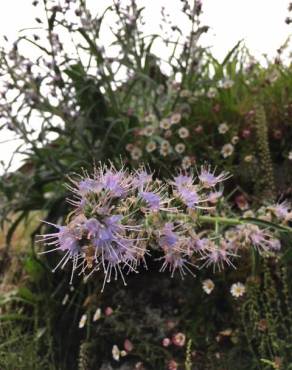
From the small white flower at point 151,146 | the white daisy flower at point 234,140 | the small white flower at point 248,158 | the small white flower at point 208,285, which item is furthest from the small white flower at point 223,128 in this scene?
the small white flower at point 208,285

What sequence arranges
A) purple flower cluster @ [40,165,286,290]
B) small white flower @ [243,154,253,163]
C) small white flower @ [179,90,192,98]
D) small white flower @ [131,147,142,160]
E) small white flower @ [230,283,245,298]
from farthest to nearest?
small white flower @ [179,90,192,98]
small white flower @ [131,147,142,160]
small white flower @ [243,154,253,163]
small white flower @ [230,283,245,298]
purple flower cluster @ [40,165,286,290]

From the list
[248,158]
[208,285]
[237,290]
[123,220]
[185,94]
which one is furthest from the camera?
[185,94]

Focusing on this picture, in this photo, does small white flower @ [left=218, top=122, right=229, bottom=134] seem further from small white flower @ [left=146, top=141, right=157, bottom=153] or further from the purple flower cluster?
the purple flower cluster

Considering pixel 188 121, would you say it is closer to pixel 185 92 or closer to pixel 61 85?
pixel 185 92

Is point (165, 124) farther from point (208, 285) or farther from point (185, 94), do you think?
point (208, 285)

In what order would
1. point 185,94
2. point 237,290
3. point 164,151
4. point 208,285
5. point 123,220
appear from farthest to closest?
point 185,94, point 164,151, point 208,285, point 237,290, point 123,220

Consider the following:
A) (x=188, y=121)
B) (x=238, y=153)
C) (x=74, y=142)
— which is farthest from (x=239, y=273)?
(x=74, y=142)

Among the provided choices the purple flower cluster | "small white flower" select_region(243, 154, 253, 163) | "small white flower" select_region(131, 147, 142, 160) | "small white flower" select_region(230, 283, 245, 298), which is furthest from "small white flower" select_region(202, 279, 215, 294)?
the purple flower cluster

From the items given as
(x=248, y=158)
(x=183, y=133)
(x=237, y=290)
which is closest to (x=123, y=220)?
(x=237, y=290)
